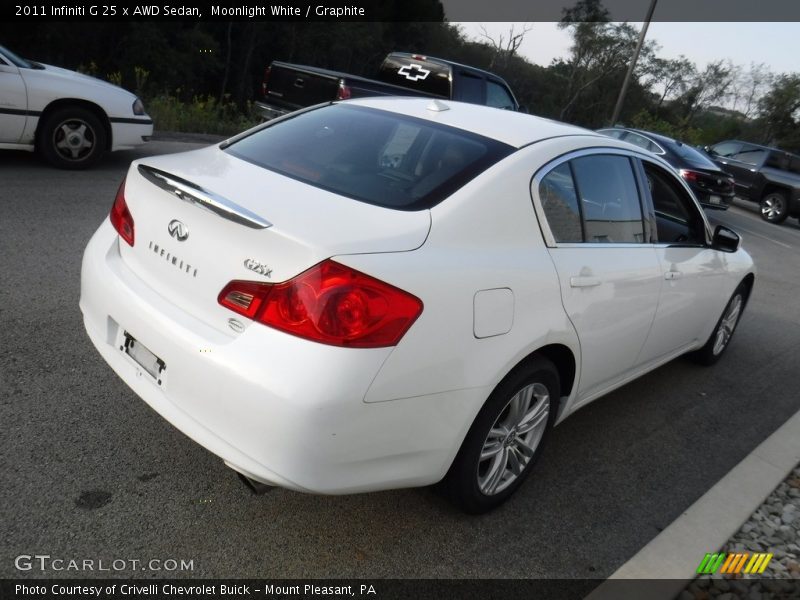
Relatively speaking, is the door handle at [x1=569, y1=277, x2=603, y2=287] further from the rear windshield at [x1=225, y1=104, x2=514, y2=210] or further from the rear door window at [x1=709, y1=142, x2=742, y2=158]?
the rear door window at [x1=709, y1=142, x2=742, y2=158]

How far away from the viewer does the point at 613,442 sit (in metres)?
4.09

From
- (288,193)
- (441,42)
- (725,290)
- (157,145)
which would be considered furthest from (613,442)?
(441,42)

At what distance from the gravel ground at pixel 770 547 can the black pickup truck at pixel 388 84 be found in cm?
806

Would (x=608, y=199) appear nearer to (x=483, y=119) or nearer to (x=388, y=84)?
(x=483, y=119)

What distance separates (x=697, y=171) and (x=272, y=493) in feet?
43.1

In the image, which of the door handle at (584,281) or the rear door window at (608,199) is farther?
the rear door window at (608,199)

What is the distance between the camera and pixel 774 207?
60.7ft

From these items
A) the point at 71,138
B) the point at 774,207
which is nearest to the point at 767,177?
the point at 774,207

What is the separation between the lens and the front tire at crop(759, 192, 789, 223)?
18219 millimetres

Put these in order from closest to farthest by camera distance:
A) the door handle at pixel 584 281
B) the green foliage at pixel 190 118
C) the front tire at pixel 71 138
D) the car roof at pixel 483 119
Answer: the door handle at pixel 584 281
the car roof at pixel 483 119
the front tire at pixel 71 138
the green foliage at pixel 190 118

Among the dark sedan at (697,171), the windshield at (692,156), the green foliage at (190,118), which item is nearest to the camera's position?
the green foliage at (190,118)

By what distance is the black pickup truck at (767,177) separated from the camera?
716 inches

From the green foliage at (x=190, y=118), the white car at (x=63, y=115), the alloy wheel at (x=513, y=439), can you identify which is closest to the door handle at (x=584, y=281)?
the alloy wheel at (x=513, y=439)

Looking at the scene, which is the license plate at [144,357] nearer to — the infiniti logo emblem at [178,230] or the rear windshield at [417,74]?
the infiniti logo emblem at [178,230]
